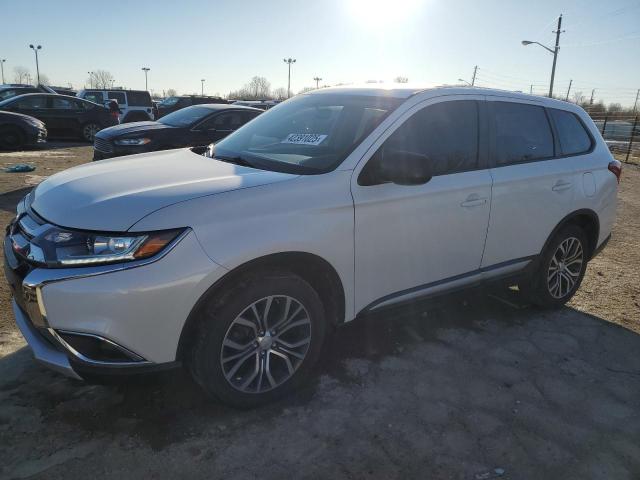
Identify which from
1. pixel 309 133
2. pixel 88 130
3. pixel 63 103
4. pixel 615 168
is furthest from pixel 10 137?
pixel 615 168

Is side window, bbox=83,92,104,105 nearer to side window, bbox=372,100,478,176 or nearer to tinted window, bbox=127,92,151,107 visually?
tinted window, bbox=127,92,151,107

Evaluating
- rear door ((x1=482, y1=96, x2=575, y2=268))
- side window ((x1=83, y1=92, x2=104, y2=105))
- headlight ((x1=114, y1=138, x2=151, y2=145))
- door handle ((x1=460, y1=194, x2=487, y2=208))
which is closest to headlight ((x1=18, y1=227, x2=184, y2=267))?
door handle ((x1=460, y1=194, x2=487, y2=208))

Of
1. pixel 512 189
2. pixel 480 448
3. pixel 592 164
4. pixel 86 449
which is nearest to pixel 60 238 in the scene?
pixel 86 449

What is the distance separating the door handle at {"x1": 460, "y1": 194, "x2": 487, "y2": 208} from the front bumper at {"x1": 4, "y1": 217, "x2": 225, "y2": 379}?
1799 millimetres

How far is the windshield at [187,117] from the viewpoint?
28.3ft

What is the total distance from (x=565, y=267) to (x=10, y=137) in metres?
14.2

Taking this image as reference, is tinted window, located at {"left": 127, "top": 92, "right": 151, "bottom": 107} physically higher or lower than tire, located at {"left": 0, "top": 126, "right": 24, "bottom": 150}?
higher

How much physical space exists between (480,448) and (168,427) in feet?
5.43

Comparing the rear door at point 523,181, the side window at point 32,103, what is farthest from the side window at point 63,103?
the rear door at point 523,181

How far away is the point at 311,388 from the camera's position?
300 cm

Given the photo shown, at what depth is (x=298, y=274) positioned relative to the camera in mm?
2746

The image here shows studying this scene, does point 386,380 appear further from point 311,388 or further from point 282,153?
point 282,153

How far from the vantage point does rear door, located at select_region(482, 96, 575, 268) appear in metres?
3.57

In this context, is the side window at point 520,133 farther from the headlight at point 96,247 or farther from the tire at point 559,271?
the headlight at point 96,247
